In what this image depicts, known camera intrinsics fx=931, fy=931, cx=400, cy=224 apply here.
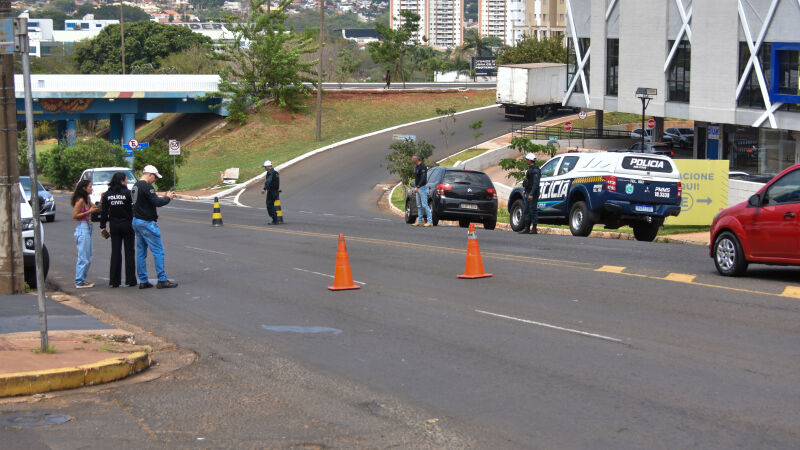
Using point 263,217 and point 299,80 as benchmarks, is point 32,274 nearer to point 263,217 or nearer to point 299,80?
point 263,217

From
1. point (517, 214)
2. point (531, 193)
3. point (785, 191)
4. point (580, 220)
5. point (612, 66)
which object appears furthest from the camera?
point (612, 66)

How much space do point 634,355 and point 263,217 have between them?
960 inches

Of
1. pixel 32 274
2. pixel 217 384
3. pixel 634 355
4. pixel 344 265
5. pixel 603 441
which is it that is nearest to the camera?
pixel 603 441

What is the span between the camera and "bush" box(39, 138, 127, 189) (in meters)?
58.6

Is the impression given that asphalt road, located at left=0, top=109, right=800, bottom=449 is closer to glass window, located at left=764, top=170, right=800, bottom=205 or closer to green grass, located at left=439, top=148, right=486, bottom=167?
glass window, located at left=764, top=170, right=800, bottom=205

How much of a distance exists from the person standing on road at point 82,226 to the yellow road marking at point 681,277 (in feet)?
29.9

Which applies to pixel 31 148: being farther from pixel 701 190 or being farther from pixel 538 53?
pixel 538 53

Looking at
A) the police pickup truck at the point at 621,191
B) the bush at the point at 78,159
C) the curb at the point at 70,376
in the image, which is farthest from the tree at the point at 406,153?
the curb at the point at 70,376

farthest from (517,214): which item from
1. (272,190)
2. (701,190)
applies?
(272,190)

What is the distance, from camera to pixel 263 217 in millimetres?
32562

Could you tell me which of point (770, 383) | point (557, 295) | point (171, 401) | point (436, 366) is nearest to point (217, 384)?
point (171, 401)

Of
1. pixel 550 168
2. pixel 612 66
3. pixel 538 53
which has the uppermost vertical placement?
pixel 538 53

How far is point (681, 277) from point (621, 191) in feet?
23.1

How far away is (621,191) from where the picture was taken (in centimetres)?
2081
